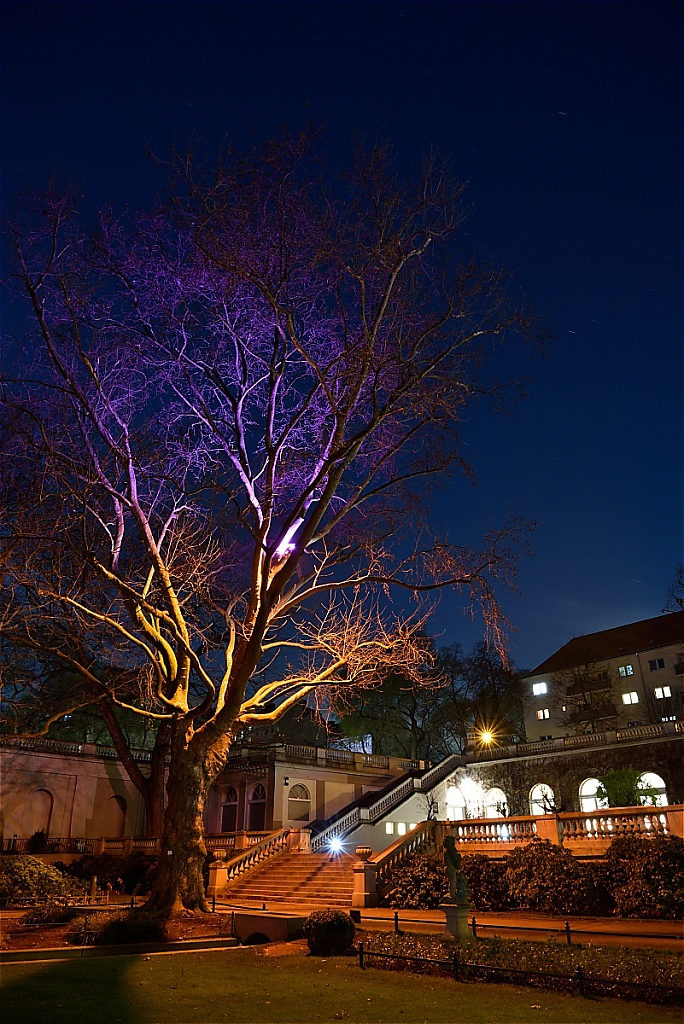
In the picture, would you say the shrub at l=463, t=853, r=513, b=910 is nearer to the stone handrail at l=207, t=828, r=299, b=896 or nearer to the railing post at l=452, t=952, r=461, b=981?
the stone handrail at l=207, t=828, r=299, b=896

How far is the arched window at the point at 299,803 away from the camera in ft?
114

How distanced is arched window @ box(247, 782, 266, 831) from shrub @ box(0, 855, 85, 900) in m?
14.7

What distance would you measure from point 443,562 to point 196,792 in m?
7.74

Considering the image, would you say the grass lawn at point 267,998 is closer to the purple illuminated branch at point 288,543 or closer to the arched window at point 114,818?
the purple illuminated branch at point 288,543

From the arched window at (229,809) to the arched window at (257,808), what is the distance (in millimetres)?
1434

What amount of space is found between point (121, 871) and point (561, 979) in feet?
72.4

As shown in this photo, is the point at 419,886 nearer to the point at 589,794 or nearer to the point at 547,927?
the point at 547,927

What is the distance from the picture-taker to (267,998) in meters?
7.72

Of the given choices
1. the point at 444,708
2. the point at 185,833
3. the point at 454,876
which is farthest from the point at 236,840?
the point at 444,708

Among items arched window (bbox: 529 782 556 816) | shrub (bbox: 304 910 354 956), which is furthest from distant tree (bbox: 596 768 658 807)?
shrub (bbox: 304 910 354 956)

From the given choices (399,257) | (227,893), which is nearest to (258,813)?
(227,893)

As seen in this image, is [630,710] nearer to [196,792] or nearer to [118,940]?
[196,792]

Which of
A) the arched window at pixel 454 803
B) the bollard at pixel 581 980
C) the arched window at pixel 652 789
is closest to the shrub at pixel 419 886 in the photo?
the bollard at pixel 581 980

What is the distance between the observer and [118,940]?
1153cm
